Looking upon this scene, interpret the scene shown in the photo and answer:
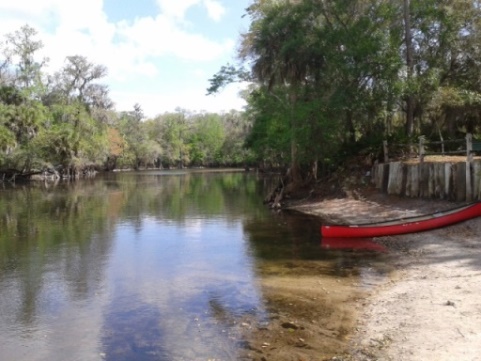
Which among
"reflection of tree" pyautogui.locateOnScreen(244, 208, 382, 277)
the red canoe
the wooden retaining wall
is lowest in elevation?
"reflection of tree" pyautogui.locateOnScreen(244, 208, 382, 277)

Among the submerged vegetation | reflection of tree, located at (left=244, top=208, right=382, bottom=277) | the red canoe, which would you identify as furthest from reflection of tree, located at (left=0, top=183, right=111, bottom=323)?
the submerged vegetation

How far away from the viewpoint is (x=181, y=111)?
138 meters

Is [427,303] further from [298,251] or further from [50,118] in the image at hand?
[50,118]

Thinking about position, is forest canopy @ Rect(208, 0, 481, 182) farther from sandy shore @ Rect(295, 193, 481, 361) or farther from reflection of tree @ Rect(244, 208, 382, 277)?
sandy shore @ Rect(295, 193, 481, 361)

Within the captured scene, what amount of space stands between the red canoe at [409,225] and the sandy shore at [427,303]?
298 mm

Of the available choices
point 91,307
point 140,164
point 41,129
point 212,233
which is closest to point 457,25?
point 212,233

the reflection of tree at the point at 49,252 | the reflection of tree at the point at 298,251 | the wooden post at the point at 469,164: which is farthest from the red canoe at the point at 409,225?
the reflection of tree at the point at 49,252

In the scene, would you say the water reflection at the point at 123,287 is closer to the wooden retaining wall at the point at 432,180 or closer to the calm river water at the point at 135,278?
the calm river water at the point at 135,278

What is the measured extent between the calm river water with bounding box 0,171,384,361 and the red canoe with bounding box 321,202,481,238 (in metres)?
1.31

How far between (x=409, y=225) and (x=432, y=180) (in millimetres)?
4035

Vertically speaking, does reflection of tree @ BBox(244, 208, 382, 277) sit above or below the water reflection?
above

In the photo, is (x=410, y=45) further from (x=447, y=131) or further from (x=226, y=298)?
(x=226, y=298)

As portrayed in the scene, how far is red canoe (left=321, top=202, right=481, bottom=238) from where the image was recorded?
17.1 meters

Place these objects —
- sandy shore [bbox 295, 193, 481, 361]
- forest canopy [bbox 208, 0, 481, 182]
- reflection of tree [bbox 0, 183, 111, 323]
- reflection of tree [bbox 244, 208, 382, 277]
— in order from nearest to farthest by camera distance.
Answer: sandy shore [bbox 295, 193, 481, 361], reflection of tree [bbox 0, 183, 111, 323], reflection of tree [bbox 244, 208, 382, 277], forest canopy [bbox 208, 0, 481, 182]
